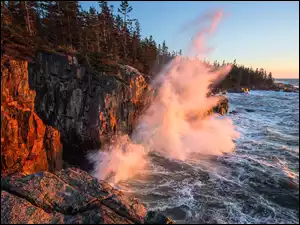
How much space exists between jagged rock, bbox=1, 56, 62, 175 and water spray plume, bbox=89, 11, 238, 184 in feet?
14.9

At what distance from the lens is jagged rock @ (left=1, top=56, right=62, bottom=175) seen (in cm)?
988

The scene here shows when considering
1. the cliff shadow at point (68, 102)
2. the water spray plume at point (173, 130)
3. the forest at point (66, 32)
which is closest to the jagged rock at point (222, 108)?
the water spray plume at point (173, 130)

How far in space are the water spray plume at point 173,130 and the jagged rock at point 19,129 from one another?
4.55m

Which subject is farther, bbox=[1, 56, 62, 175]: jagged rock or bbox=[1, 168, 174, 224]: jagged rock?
bbox=[1, 56, 62, 175]: jagged rock

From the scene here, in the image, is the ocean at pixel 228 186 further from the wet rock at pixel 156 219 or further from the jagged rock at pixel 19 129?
the jagged rock at pixel 19 129

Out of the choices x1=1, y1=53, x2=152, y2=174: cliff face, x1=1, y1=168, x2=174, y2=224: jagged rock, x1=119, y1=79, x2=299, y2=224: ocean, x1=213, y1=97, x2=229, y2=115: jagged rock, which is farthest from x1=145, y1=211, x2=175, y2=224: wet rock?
x1=213, y1=97, x2=229, y2=115: jagged rock

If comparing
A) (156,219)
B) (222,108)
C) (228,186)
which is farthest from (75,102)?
(222,108)

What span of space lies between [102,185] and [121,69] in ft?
44.8

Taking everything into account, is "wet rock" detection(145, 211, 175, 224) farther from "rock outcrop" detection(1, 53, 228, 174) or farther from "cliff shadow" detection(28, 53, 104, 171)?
"cliff shadow" detection(28, 53, 104, 171)

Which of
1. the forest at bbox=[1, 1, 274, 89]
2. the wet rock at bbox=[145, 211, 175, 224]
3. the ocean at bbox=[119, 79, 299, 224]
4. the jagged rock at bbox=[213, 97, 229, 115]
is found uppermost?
the forest at bbox=[1, 1, 274, 89]

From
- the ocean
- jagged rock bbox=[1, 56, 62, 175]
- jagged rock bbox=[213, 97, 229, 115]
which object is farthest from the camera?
jagged rock bbox=[213, 97, 229, 115]

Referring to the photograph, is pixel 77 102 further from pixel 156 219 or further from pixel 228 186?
pixel 228 186

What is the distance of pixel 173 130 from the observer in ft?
73.7

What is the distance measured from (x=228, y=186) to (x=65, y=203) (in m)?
9.86
